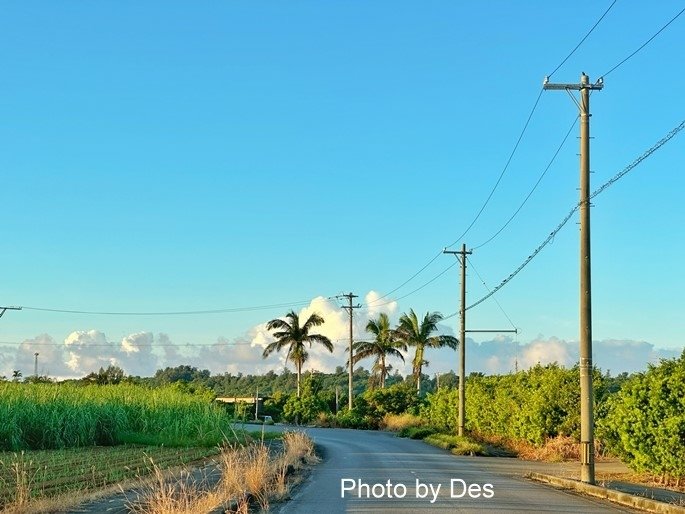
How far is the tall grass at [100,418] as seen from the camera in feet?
93.7

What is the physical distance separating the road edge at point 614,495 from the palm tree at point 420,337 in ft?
188

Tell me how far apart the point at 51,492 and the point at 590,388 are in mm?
12620

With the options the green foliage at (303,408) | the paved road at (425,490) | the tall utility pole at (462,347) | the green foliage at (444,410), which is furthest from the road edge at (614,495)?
the green foliage at (303,408)

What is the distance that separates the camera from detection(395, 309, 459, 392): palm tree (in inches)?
3159

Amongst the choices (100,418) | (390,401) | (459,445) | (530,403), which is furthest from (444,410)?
(100,418)

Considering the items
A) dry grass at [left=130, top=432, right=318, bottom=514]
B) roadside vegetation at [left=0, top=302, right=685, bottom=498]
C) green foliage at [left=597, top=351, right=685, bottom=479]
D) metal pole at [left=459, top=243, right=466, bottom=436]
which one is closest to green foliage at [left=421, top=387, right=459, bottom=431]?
roadside vegetation at [left=0, top=302, right=685, bottom=498]

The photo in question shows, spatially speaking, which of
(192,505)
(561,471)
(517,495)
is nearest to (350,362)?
(561,471)

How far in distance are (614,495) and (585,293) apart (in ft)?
19.2

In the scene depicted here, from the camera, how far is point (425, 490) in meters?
17.9

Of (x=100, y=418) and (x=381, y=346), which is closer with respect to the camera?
(x=100, y=418)

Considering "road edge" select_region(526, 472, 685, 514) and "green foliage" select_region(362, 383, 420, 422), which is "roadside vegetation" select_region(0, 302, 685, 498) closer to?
"road edge" select_region(526, 472, 685, 514)

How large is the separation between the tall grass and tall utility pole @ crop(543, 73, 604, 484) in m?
15.4

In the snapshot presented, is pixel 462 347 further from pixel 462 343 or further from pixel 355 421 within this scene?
pixel 355 421

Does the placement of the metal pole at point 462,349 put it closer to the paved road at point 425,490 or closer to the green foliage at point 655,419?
the paved road at point 425,490
